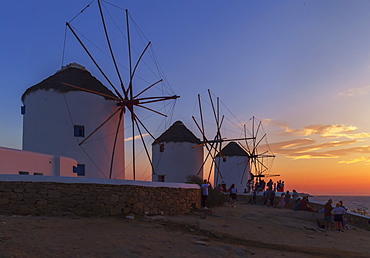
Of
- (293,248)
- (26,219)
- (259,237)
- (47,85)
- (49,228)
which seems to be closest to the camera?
(49,228)

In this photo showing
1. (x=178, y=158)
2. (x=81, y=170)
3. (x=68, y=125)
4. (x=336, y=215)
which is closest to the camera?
(x=336, y=215)

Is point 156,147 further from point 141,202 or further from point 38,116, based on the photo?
point 141,202

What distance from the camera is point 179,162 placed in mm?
29422

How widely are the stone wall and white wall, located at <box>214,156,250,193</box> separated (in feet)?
93.6

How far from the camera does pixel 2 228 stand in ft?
26.0

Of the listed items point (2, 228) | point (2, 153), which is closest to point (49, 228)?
point (2, 228)

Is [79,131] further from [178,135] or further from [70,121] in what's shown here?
[178,135]

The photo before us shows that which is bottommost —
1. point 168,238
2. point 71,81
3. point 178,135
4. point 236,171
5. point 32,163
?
point 168,238

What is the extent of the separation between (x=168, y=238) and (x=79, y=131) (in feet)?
32.8

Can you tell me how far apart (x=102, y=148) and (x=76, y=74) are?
4017mm

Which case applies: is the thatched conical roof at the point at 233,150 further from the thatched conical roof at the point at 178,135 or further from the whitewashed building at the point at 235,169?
the thatched conical roof at the point at 178,135

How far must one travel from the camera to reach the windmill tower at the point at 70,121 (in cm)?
1705

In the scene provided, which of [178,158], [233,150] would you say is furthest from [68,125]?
[233,150]

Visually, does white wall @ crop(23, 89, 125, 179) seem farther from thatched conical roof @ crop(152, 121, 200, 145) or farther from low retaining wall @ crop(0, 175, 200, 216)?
thatched conical roof @ crop(152, 121, 200, 145)
